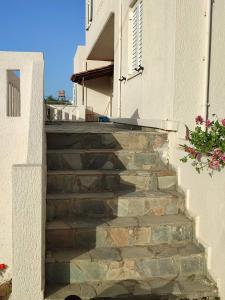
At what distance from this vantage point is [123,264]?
11.7 feet

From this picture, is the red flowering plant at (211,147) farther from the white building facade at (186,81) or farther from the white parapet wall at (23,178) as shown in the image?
the white parapet wall at (23,178)

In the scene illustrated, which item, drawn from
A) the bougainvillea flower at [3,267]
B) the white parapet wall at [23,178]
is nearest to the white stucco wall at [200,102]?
the white parapet wall at [23,178]

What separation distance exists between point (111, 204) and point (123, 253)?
2.23 feet

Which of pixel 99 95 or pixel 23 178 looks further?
pixel 99 95

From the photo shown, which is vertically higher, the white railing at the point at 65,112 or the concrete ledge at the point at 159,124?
the white railing at the point at 65,112

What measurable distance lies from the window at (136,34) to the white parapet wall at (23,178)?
3026 millimetres

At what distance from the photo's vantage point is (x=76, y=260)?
3.50 metres

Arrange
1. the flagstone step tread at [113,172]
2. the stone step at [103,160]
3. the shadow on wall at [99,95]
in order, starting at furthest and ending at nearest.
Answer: the shadow on wall at [99,95]
the stone step at [103,160]
the flagstone step tread at [113,172]

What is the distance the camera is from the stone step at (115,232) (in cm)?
376

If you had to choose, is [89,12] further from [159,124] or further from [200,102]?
[200,102]

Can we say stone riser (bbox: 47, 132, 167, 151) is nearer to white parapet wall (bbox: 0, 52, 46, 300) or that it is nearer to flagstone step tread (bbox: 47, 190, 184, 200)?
white parapet wall (bbox: 0, 52, 46, 300)

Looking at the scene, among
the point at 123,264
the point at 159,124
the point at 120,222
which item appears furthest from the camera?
the point at 159,124

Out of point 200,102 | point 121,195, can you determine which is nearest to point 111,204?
point 121,195

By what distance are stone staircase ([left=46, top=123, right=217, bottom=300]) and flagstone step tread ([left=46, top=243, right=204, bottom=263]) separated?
1 centimetres
